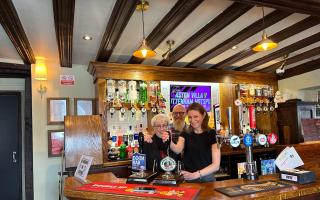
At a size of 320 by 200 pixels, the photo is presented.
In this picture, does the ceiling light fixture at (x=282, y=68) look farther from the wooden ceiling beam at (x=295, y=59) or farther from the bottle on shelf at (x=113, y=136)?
the bottle on shelf at (x=113, y=136)

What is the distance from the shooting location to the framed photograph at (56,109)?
4.64 meters

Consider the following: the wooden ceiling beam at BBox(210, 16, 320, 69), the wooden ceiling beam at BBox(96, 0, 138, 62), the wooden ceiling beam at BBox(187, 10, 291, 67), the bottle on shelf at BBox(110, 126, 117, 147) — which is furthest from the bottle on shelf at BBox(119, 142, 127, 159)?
the wooden ceiling beam at BBox(210, 16, 320, 69)

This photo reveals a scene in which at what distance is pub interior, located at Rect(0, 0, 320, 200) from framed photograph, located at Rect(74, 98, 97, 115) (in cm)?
2

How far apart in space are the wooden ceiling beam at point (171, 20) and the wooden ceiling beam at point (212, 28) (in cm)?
41

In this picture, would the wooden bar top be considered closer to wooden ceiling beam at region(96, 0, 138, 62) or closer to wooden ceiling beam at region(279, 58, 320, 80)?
wooden ceiling beam at region(96, 0, 138, 62)

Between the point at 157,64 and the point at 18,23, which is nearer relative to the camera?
the point at 18,23

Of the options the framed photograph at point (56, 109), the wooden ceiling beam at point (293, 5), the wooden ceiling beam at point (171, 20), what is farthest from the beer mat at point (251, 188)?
the framed photograph at point (56, 109)

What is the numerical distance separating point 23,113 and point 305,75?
559 cm

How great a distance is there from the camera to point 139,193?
73.9 inches

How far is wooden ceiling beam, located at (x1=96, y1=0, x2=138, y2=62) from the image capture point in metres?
2.69

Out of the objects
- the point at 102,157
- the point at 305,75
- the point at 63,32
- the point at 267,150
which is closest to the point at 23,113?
the point at 102,157

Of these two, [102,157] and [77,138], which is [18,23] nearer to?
[77,138]

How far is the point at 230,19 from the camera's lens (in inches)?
125

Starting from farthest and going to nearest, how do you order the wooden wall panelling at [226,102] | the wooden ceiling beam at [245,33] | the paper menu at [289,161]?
the wooden wall panelling at [226,102], the wooden ceiling beam at [245,33], the paper menu at [289,161]
